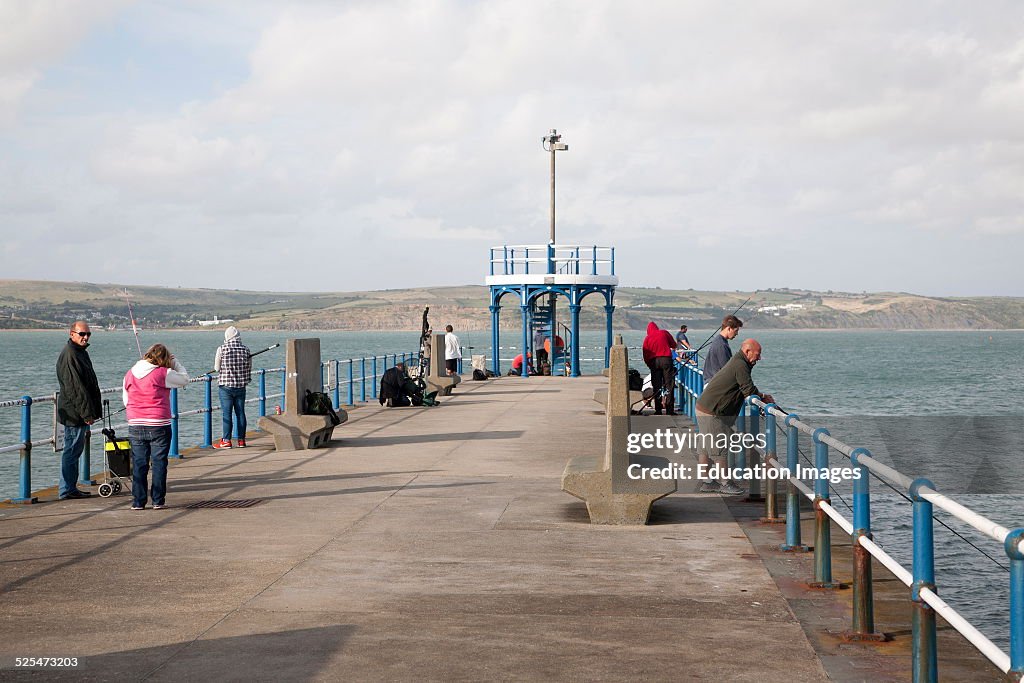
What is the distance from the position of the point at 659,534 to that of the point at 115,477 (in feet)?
20.1

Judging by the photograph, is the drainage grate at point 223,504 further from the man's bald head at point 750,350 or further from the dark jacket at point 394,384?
the dark jacket at point 394,384

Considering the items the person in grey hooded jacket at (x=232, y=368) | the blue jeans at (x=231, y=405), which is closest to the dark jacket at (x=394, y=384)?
the blue jeans at (x=231, y=405)

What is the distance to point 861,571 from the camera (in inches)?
271

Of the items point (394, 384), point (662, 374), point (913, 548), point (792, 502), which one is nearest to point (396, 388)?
point (394, 384)

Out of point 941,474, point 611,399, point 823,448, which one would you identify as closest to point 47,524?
point 611,399

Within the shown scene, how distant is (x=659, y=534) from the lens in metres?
10.5

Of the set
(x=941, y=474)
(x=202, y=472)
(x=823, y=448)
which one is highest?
(x=823, y=448)

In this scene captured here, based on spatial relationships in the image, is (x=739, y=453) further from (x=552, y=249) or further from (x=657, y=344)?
(x=552, y=249)

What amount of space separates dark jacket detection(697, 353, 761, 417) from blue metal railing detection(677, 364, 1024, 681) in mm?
1097

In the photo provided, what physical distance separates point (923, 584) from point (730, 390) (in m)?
6.67

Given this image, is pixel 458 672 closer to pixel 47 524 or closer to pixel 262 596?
pixel 262 596

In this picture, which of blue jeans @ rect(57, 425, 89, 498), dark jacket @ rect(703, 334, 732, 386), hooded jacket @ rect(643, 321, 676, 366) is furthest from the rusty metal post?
hooded jacket @ rect(643, 321, 676, 366)

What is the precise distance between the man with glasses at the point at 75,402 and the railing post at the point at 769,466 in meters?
6.88

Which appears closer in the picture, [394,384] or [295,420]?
[295,420]
